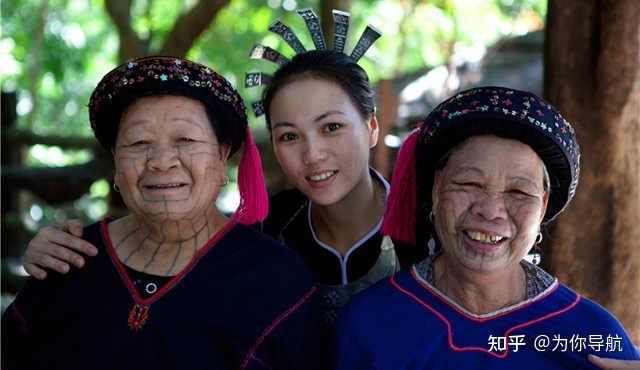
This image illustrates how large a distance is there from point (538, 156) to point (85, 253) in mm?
1499

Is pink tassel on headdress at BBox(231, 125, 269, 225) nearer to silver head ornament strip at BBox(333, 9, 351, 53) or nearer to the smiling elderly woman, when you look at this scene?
the smiling elderly woman

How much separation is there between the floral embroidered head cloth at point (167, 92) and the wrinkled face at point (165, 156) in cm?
4

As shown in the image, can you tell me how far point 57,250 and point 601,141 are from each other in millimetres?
2226

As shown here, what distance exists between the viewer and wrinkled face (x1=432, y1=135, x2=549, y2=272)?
6.86 ft

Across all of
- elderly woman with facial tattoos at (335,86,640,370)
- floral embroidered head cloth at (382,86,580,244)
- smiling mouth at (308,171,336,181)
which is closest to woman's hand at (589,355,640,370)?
elderly woman with facial tattoos at (335,86,640,370)

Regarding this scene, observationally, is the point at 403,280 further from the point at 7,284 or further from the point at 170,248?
the point at 7,284

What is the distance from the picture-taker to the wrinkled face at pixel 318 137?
267cm

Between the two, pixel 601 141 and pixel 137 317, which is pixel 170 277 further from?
pixel 601 141

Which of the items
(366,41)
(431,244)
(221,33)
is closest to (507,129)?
(431,244)

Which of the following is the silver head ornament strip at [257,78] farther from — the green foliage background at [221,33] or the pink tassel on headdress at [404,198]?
the green foliage background at [221,33]

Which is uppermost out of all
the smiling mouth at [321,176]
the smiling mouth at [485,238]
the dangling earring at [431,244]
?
the smiling mouth at [321,176]

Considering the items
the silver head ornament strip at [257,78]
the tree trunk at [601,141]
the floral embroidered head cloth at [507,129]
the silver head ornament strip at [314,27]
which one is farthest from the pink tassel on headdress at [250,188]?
the tree trunk at [601,141]

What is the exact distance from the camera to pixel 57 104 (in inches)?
694

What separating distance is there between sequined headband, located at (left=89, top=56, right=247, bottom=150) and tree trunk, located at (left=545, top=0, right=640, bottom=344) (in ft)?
5.11
